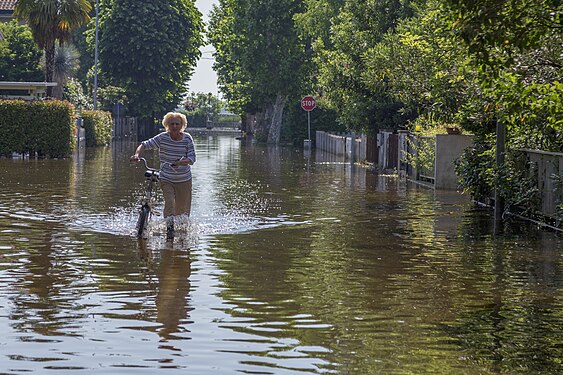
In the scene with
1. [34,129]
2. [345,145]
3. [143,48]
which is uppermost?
[143,48]

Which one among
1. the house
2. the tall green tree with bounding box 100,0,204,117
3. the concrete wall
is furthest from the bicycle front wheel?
the house

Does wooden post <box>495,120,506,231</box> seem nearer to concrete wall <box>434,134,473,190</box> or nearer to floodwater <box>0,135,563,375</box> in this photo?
floodwater <box>0,135,563,375</box>

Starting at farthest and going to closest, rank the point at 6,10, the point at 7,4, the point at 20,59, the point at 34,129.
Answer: the point at 7,4 → the point at 6,10 → the point at 20,59 → the point at 34,129

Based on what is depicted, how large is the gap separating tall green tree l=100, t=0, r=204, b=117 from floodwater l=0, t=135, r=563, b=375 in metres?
68.3

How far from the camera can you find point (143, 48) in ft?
294

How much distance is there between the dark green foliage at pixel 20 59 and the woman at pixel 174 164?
66450 millimetres

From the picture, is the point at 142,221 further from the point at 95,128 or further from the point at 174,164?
the point at 95,128

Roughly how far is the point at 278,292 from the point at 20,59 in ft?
238

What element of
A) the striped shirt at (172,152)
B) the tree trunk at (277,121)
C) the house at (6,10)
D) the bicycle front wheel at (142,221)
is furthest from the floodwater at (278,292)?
the house at (6,10)

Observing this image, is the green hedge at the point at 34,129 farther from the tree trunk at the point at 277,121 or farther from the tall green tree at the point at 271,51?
the tree trunk at the point at 277,121

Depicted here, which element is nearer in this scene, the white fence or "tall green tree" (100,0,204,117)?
the white fence

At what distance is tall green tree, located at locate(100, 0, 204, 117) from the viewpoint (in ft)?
294

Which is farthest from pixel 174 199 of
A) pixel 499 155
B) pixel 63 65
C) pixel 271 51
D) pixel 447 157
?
pixel 63 65

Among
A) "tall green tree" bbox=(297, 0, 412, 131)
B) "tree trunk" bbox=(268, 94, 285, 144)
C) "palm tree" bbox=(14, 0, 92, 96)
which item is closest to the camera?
"tall green tree" bbox=(297, 0, 412, 131)
